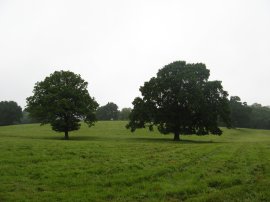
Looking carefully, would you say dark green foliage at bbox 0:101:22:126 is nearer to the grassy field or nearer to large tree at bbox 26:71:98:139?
large tree at bbox 26:71:98:139

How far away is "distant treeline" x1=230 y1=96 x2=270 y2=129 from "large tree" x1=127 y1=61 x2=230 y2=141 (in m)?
84.1

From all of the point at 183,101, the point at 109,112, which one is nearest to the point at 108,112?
the point at 109,112

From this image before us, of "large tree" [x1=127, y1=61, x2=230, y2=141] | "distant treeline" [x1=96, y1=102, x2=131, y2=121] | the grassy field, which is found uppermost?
"distant treeline" [x1=96, y1=102, x2=131, y2=121]

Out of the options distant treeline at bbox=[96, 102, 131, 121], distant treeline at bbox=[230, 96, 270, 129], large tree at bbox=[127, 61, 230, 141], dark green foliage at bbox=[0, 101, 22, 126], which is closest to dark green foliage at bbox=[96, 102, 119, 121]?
distant treeline at bbox=[96, 102, 131, 121]

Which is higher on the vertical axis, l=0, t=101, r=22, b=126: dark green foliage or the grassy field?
l=0, t=101, r=22, b=126: dark green foliage

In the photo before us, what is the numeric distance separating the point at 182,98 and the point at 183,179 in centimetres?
4347

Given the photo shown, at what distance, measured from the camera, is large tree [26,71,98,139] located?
64.4 m

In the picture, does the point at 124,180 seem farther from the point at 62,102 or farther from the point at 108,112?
the point at 108,112

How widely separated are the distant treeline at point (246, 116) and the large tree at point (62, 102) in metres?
89.1

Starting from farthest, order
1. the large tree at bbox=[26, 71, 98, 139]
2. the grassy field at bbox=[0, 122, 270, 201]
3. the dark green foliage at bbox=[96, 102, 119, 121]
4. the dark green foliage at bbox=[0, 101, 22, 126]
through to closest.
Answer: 1. the dark green foliage at bbox=[96, 102, 119, 121]
2. the dark green foliage at bbox=[0, 101, 22, 126]
3. the large tree at bbox=[26, 71, 98, 139]
4. the grassy field at bbox=[0, 122, 270, 201]

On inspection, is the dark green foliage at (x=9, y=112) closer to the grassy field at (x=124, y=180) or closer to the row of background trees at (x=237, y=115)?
the row of background trees at (x=237, y=115)

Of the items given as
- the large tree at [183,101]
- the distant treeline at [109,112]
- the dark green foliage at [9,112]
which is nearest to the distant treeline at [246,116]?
the distant treeline at [109,112]

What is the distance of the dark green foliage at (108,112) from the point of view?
628 ft

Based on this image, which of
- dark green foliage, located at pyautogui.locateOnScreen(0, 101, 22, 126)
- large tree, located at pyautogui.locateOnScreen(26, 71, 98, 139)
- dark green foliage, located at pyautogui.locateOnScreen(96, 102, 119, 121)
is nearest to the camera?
large tree, located at pyautogui.locateOnScreen(26, 71, 98, 139)
